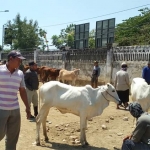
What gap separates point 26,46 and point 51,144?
31.3m

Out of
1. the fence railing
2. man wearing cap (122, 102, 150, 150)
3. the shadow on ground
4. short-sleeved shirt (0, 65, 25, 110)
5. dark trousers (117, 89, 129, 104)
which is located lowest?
the shadow on ground

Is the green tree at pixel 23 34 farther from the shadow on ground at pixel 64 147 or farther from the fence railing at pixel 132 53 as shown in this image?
the shadow on ground at pixel 64 147

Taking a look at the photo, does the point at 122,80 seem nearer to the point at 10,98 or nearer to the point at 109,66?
the point at 109,66

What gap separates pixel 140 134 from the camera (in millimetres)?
3996

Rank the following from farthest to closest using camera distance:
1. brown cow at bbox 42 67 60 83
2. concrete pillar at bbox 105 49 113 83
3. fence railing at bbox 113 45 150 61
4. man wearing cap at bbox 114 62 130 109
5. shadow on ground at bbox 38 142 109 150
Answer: brown cow at bbox 42 67 60 83
concrete pillar at bbox 105 49 113 83
fence railing at bbox 113 45 150 61
man wearing cap at bbox 114 62 130 109
shadow on ground at bbox 38 142 109 150

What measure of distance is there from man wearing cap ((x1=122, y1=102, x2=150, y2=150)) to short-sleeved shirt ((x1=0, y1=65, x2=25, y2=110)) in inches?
68.5

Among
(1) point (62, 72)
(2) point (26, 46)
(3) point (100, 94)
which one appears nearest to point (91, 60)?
(1) point (62, 72)

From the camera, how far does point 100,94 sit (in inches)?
250

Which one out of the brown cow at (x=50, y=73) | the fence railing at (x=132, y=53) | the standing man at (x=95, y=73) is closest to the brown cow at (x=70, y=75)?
the brown cow at (x=50, y=73)

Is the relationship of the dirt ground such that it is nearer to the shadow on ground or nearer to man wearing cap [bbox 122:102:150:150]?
the shadow on ground

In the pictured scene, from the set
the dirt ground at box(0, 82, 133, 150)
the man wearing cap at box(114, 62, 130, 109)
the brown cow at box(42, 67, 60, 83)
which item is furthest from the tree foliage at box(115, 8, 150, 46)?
the dirt ground at box(0, 82, 133, 150)

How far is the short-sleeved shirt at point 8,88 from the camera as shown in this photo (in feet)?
14.3

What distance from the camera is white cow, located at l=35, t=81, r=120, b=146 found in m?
6.18

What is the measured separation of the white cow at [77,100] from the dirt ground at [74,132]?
0.26m
